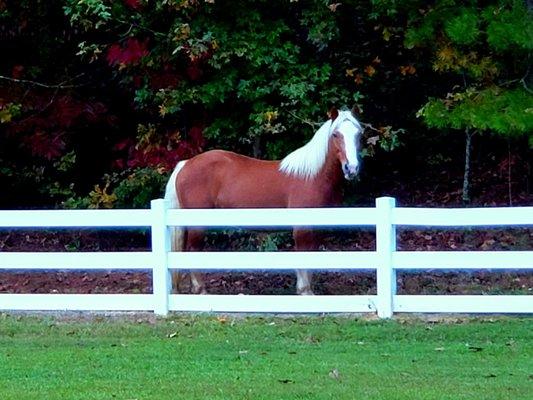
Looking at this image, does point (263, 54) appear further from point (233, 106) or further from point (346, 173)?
point (346, 173)

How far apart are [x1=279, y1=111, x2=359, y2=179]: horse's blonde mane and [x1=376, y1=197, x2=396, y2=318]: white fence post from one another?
6.18 ft

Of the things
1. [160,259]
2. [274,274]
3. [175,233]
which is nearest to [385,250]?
[160,259]

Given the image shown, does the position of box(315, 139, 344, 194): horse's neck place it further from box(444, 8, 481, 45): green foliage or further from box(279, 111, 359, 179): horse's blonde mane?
box(444, 8, 481, 45): green foliage

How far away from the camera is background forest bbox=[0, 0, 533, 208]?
13.4 metres

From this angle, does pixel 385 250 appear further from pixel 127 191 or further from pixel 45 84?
pixel 45 84

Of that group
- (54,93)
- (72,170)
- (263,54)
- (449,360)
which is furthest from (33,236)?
(449,360)

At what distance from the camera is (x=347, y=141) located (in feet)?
40.5

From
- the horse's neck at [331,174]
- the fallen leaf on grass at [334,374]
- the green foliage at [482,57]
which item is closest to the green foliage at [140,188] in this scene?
the horse's neck at [331,174]

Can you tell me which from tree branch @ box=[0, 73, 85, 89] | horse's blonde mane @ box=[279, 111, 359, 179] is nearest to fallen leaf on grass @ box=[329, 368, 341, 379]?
horse's blonde mane @ box=[279, 111, 359, 179]

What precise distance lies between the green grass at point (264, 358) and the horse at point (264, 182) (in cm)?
212

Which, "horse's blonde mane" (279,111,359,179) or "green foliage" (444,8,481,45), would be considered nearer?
"green foliage" (444,8,481,45)

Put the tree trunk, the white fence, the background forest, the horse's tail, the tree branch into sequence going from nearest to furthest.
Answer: the white fence < the horse's tail < the background forest < the tree trunk < the tree branch

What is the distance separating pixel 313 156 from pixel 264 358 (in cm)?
422

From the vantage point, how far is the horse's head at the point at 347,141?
12.3m
